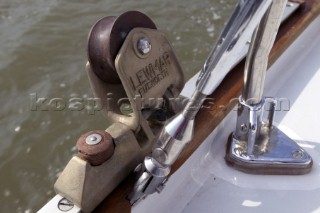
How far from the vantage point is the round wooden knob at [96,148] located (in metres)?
0.73

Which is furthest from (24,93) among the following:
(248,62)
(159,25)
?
(248,62)

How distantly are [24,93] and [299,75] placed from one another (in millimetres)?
1658

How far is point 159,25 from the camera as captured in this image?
118 inches

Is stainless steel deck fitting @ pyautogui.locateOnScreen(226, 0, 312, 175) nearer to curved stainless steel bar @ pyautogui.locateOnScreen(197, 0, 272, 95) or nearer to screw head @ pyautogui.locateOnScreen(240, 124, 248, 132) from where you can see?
screw head @ pyautogui.locateOnScreen(240, 124, 248, 132)

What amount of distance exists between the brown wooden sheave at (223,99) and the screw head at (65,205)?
0.05 metres

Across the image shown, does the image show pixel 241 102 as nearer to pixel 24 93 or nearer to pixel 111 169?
pixel 111 169

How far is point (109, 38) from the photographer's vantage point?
30.1 inches

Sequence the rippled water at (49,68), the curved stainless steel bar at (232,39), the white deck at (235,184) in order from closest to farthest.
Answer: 1. the curved stainless steel bar at (232,39)
2. the white deck at (235,184)
3. the rippled water at (49,68)

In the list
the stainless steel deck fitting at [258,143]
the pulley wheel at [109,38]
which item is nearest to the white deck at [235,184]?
the stainless steel deck fitting at [258,143]

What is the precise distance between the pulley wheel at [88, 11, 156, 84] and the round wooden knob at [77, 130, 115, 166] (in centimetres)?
14

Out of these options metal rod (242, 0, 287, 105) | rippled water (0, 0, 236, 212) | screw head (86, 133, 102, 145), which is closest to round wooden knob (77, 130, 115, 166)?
screw head (86, 133, 102, 145)

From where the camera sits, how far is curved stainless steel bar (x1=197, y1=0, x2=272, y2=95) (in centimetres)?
59

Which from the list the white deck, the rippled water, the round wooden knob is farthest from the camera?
the rippled water

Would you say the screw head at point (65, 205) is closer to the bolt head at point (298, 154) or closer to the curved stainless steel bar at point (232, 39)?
the curved stainless steel bar at point (232, 39)
